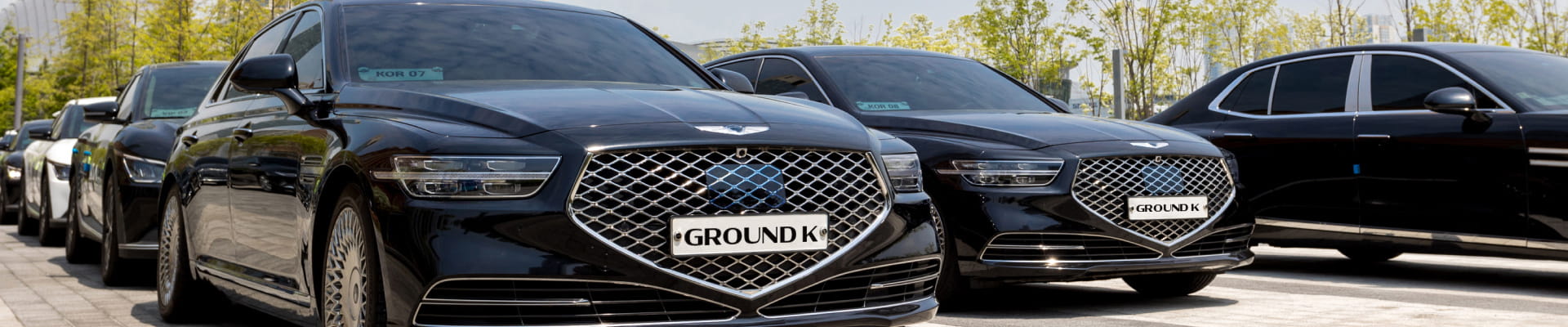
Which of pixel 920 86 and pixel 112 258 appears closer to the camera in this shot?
pixel 920 86

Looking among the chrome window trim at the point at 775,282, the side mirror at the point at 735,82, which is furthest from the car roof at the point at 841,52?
the chrome window trim at the point at 775,282

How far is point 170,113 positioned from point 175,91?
0.94 feet

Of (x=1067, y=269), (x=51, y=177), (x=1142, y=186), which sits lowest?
(x=1067, y=269)

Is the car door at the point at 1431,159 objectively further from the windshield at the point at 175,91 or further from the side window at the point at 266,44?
the windshield at the point at 175,91

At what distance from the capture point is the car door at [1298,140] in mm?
8867

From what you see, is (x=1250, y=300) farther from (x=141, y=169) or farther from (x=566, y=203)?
(x=141, y=169)

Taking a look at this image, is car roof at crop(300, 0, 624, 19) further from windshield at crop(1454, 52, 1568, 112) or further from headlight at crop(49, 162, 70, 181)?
headlight at crop(49, 162, 70, 181)

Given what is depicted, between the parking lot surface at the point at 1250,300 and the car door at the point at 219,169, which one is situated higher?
the car door at the point at 219,169

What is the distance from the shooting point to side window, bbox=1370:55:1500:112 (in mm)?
8656

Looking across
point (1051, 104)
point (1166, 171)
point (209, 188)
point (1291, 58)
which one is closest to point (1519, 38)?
point (1291, 58)

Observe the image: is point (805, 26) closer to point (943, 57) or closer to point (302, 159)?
point (943, 57)

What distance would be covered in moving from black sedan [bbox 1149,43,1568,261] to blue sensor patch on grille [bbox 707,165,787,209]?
4993mm

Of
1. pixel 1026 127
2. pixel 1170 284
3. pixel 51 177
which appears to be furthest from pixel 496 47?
pixel 51 177

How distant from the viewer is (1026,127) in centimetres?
733
